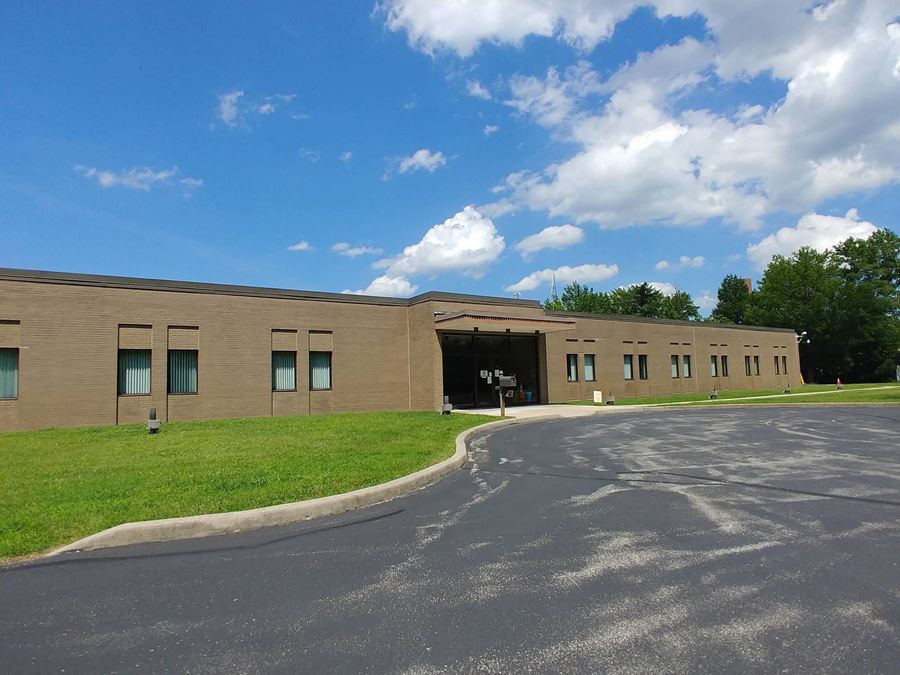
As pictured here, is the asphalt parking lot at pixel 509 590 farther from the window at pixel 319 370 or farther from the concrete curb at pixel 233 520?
the window at pixel 319 370

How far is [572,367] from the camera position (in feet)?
113

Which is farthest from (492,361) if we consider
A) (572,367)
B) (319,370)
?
(319,370)

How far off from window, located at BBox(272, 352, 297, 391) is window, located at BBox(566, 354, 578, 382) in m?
15.9

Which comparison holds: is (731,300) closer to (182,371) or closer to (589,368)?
(589,368)

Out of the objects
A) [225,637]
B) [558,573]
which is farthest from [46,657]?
[558,573]

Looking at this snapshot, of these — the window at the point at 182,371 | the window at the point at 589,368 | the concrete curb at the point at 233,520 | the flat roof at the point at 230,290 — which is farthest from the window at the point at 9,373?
the window at the point at 589,368

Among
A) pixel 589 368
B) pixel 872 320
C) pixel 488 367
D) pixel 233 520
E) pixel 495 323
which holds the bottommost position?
pixel 233 520

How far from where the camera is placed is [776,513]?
271 inches

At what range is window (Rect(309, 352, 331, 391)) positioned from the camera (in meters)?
25.7

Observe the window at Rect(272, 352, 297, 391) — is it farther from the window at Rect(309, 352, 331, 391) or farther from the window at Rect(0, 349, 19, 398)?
the window at Rect(0, 349, 19, 398)

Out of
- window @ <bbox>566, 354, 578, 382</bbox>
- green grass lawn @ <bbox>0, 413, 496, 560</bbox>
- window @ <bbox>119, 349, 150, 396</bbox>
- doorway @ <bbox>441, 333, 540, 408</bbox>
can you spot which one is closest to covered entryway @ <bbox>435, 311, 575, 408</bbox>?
doorway @ <bbox>441, 333, 540, 408</bbox>

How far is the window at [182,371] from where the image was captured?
2239cm

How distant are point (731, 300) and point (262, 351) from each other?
9151 centimetres

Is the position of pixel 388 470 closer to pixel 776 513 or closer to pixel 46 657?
pixel 776 513
